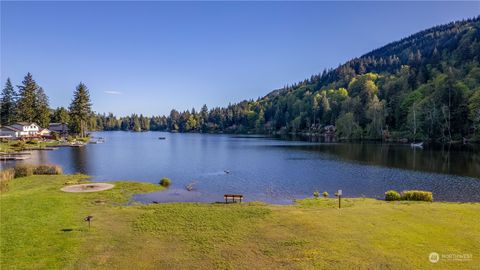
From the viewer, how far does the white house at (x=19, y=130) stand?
105m

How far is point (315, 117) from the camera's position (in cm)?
19650

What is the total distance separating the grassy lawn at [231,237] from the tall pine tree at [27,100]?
111731 mm

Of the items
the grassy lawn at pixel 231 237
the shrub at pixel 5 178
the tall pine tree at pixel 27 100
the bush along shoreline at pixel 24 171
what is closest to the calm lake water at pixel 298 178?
the bush along shoreline at pixel 24 171

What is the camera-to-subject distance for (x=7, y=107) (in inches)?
4779

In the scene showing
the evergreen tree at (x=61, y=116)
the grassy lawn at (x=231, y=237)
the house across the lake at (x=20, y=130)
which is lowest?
the grassy lawn at (x=231, y=237)

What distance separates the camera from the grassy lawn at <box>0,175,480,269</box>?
1401 cm

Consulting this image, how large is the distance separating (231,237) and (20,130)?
11870 cm

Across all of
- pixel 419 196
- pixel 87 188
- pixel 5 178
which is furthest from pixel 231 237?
pixel 5 178

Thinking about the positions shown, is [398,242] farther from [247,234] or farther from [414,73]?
[414,73]

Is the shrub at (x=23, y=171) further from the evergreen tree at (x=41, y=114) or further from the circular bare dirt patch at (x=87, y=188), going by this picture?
the evergreen tree at (x=41, y=114)

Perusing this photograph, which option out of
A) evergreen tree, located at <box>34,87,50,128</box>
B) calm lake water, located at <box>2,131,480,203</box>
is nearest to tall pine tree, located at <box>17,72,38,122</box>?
evergreen tree, located at <box>34,87,50,128</box>

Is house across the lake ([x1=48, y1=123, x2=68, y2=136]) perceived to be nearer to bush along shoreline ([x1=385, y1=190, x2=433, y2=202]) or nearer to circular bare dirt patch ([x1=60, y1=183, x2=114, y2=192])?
circular bare dirt patch ([x1=60, y1=183, x2=114, y2=192])

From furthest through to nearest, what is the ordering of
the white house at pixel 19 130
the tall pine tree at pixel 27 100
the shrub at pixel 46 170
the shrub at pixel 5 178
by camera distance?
the tall pine tree at pixel 27 100
the white house at pixel 19 130
the shrub at pixel 46 170
the shrub at pixel 5 178

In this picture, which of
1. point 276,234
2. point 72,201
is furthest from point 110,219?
point 276,234
